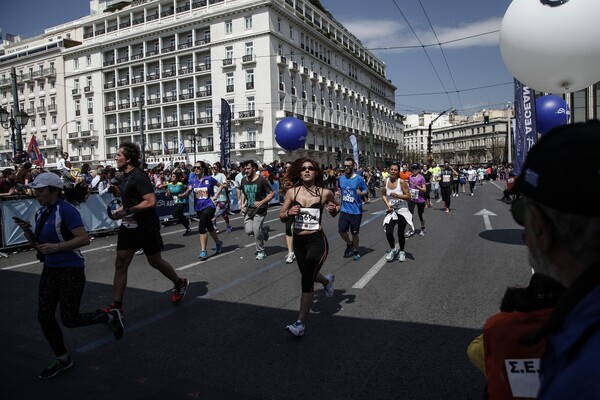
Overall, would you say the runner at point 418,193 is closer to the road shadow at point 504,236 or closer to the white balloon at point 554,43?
the road shadow at point 504,236

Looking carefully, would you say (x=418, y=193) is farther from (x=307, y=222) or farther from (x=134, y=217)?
(x=134, y=217)

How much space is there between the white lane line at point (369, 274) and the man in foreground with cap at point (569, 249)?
5457 mm

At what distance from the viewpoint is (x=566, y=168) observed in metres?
0.85

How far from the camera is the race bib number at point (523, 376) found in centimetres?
129

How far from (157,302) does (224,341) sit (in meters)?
1.85

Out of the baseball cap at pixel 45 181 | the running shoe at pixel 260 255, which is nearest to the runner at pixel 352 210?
the running shoe at pixel 260 255

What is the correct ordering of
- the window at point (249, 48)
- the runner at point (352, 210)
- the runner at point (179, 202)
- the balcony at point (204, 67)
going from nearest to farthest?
the runner at point (352, 210), the runner at point (179, 202), the window at point (249, 48), the balcony at point (204, 67)

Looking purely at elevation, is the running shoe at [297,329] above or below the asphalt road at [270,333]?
above

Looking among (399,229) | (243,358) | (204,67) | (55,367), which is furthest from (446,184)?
(204,67)

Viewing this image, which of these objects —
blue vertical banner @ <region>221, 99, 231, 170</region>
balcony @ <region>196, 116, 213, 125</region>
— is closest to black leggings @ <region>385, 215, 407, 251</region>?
blue vertical banner @ <region>221, 99, 231, 170</region>

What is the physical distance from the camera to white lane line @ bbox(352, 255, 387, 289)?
6.38 m

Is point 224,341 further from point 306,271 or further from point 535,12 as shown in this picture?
point 535,12

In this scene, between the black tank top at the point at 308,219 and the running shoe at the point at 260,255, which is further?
the running shoe at the point at 260,255

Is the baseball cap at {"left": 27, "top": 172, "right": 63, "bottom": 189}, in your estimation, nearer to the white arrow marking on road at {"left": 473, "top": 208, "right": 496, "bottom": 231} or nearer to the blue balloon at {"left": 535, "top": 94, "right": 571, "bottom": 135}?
the blue balloon at {"left": 535, "top": 94, "right": 571, "bottom": 135}
